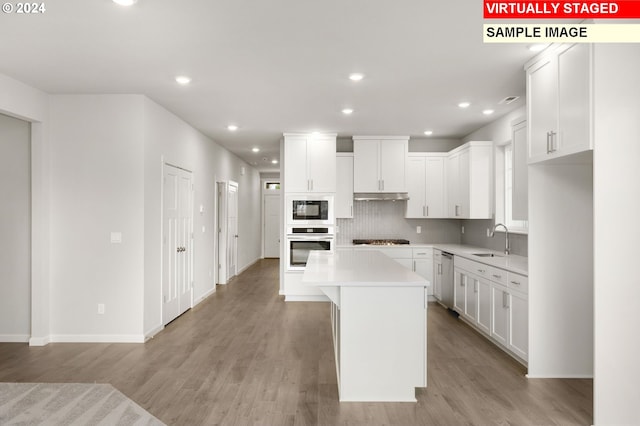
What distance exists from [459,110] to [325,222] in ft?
8.64

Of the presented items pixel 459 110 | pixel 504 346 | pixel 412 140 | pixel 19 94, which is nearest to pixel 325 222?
pixel 412 140

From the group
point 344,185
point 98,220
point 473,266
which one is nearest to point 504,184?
point 473,266

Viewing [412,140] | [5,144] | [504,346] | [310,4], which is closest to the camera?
[310,4]

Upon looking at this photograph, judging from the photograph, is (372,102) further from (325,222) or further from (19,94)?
(19,94)

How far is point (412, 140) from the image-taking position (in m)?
7.13

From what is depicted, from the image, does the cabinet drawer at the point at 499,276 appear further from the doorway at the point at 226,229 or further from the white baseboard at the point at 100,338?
the doorway at the point at 226,229

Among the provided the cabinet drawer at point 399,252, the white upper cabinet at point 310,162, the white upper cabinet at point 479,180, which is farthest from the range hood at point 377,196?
the white upper cabinet at point 479,180

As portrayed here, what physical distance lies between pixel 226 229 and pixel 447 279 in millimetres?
4415

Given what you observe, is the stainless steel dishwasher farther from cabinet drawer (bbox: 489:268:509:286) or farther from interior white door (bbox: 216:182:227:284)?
interior white door (bbox: 216:182:227:284)

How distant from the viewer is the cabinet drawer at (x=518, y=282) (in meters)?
3.52

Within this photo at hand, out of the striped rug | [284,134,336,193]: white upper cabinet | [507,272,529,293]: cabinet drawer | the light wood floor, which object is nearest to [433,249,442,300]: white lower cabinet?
the light wood floor

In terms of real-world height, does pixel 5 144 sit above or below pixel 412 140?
below

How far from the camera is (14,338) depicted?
4539mm

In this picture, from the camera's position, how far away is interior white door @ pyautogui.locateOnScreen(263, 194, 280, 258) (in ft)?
42.3
